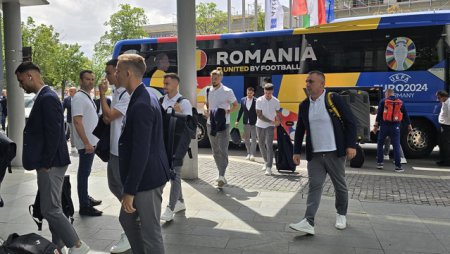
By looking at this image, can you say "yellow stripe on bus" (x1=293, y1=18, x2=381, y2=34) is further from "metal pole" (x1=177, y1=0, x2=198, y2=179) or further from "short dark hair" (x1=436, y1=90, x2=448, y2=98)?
"metal pole" (x1=177, y1=0, x2=198, y2=179)

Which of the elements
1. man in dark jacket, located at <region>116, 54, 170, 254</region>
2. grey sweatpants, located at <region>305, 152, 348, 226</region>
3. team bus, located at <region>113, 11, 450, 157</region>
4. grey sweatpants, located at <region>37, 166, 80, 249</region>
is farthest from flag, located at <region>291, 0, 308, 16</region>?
man in dark jacket, located at <region>116, 54, 170, 254</region>

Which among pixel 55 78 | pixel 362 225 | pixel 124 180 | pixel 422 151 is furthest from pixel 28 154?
pixel 55 78

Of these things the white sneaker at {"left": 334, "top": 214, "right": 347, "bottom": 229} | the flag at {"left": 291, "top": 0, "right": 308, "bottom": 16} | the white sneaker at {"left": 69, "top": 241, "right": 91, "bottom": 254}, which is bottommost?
the white sneaker at {"left": 334, "top": 214, "right": 347, "bottom": 229}

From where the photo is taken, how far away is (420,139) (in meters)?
10.4

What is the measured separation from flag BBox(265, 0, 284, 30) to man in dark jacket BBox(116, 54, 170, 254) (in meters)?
15.6

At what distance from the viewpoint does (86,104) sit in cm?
516

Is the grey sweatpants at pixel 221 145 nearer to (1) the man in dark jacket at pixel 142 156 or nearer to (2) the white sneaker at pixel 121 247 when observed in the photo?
(2) the white sneaker at pixel 121 247

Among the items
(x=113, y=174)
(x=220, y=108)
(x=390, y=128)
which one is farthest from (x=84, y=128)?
(x=390, y=128)

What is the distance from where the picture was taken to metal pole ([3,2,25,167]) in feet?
28.1

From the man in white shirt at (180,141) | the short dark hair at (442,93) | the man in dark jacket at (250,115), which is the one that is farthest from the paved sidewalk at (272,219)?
the man in dark jacket at (250,115)

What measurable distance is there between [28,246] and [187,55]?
499cm

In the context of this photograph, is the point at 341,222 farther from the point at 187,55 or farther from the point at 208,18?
the point at 208,18

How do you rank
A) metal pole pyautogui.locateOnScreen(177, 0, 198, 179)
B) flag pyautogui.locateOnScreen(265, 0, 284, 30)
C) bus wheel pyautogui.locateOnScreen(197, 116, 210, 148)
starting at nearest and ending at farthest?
metal pole pyautogui.locateOnScreen(177, 0, 198, 179), bus wheel pyautogui.locateOnScreen(197, 116, 210, 148), flag pyautogui.locateOnScreen(265, 0, 284, 30)

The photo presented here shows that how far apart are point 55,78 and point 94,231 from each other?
138 feet
